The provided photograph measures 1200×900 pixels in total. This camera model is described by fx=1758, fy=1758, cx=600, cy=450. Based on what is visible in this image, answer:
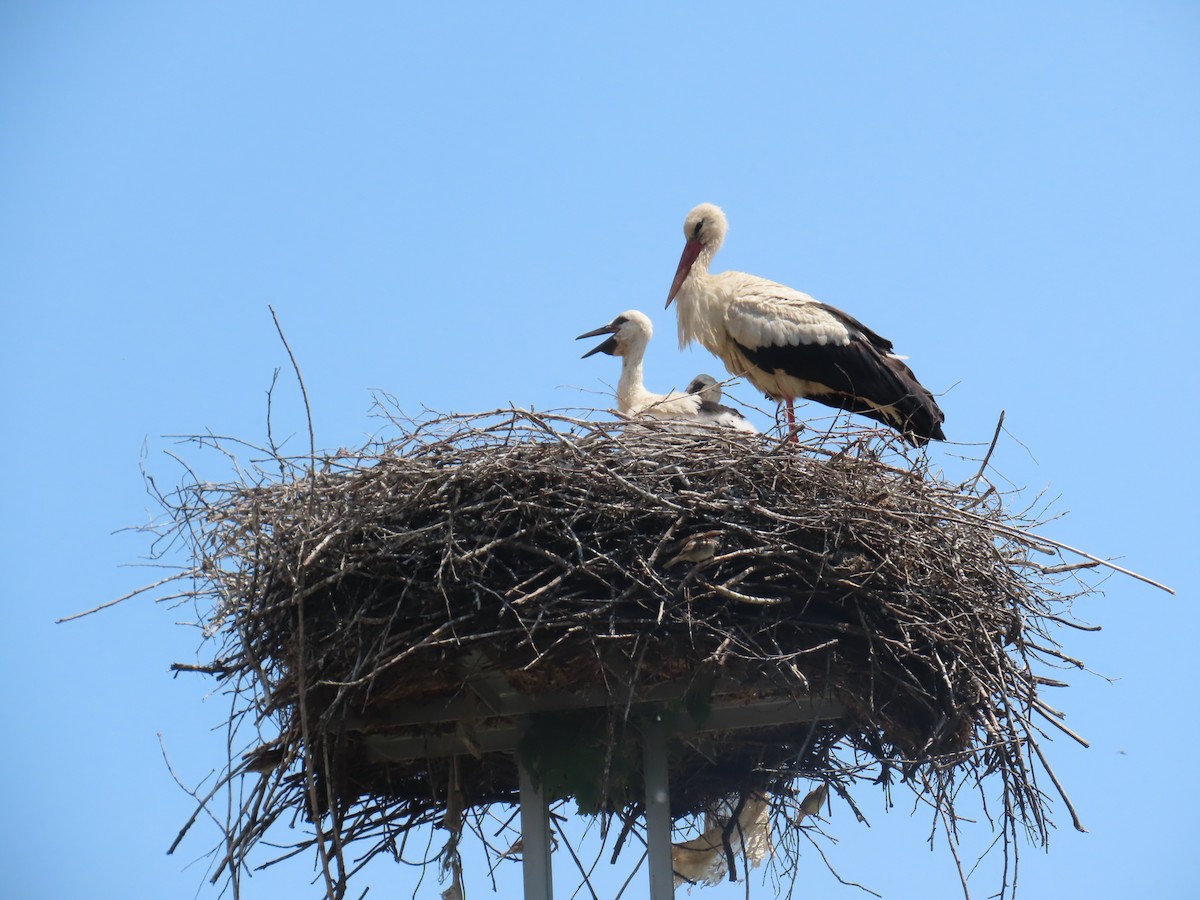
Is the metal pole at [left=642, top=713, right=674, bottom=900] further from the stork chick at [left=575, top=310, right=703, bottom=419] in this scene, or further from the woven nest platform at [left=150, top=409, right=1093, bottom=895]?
the stork chick at [left=575, top=310, right=703, bottom=419]

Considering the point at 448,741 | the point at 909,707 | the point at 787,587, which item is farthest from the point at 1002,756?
the point at 448,741

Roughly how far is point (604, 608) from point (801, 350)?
8.55 feet

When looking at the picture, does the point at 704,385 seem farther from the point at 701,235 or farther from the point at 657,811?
the point at 657,811

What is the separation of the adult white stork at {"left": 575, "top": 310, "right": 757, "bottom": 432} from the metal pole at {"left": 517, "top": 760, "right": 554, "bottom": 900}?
135cm

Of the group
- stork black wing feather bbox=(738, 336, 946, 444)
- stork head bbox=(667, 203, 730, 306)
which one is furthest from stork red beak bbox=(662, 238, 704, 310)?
stork black wing feather bbox=(738, 336, 946, 444)

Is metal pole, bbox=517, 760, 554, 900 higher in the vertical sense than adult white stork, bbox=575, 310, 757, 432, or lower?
lower

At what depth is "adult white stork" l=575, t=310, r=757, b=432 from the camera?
6609 millimetres

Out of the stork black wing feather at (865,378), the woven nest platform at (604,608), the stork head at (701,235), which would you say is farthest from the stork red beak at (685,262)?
the woven nest platform at (604,608)

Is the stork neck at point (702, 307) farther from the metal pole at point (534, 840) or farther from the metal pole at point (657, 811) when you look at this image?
the metal pole at point (534, 840)

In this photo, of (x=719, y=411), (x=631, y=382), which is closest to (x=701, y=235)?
(x=631, y=382)

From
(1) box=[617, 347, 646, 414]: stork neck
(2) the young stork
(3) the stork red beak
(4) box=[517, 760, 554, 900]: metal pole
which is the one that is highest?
(3) the stork red beak

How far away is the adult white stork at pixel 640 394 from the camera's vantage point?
6.61m

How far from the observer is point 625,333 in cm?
764

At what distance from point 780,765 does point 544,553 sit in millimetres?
1260
